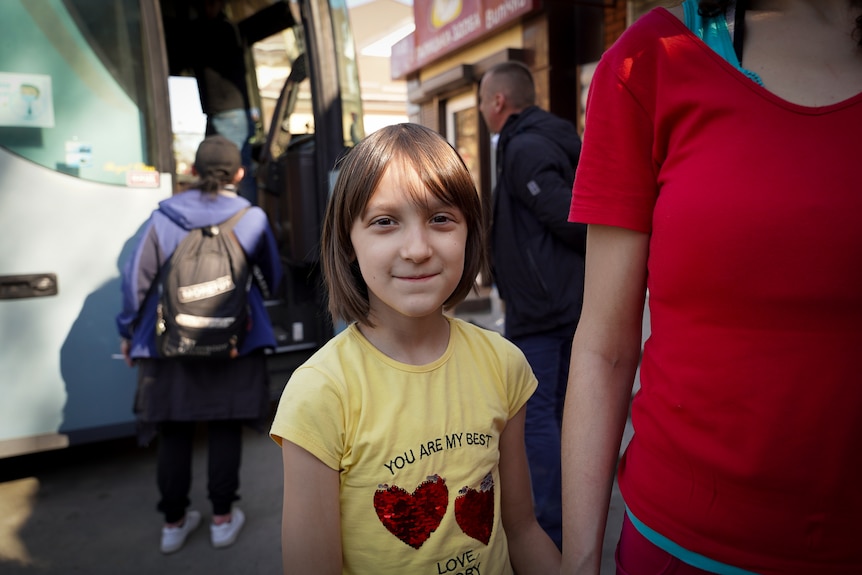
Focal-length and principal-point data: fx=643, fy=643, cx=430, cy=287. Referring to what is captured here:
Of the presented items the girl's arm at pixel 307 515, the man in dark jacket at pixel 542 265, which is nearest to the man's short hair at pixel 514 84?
the man in dark jacket at pixel 542 265

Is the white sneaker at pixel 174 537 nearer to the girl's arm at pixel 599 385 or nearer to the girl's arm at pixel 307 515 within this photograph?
the girl's arm at pixel 307 515

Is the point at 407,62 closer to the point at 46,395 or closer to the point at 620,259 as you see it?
the point at 46,395

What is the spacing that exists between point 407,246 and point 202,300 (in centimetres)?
199

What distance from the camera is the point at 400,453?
3.73 ft

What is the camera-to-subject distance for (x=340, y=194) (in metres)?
1.21

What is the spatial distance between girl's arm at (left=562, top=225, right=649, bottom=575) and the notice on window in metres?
3.40

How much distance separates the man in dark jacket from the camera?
2.75 metres

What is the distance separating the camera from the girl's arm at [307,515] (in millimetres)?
1066

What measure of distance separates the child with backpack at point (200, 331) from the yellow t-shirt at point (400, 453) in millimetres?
1826

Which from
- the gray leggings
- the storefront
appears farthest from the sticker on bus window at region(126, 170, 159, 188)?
the storefront

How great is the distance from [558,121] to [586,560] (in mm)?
2402

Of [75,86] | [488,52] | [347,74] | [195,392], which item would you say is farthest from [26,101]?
[488,52]

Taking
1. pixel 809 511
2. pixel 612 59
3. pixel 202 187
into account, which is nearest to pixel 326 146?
pixel 202 187

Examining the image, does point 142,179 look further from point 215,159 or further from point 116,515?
point 116,515
